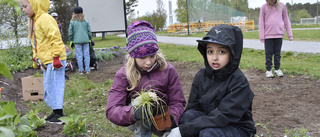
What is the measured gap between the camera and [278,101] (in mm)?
4184

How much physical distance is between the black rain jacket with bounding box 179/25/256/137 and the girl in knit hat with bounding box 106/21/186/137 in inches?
11.1

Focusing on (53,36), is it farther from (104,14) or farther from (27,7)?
(104,14)

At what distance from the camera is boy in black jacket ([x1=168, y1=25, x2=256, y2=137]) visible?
6.54ft

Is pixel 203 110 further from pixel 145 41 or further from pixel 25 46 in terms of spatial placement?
pixel 25 46

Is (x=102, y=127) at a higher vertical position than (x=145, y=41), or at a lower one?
lower

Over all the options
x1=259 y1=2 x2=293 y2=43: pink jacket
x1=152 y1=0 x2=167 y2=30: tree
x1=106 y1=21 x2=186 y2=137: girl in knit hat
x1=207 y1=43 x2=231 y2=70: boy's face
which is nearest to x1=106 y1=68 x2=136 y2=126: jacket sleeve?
x1=106 y1=21 x2=186 y2=137: girl in knit hat

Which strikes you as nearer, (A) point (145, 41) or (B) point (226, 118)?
(B) point (226, 118)

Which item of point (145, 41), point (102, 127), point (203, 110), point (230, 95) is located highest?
point (145, 41)

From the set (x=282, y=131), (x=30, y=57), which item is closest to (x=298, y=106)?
(x=282, y=131)

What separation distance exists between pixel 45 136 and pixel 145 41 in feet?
5.10

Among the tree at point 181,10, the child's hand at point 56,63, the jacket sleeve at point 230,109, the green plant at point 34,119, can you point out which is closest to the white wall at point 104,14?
the child's hand at point 56,63

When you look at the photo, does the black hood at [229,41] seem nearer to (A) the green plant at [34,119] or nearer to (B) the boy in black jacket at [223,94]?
(B) the boy in black jacket at [223,94]

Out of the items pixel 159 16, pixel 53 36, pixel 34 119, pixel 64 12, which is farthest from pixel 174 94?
pixel 159 16

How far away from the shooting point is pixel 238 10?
107 ft
